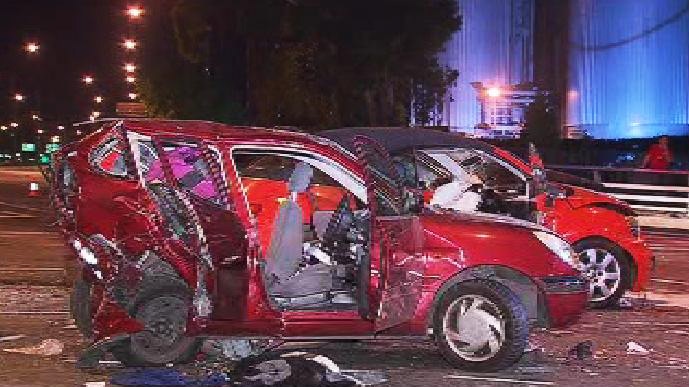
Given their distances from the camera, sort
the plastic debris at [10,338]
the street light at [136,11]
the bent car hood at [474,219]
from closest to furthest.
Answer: the bent car hood at [474,219]
the plastic debris at [10,338]
the street light at [136,11]

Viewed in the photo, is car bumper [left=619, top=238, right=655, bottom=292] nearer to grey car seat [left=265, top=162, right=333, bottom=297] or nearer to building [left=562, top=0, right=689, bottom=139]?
grey car seat [left=265, top=162, right=333, bottom=297]

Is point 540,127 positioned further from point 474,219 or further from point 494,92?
point 474,219

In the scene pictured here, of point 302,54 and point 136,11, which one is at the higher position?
point 136,11

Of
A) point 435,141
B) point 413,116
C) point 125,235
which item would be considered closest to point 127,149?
point 125,235

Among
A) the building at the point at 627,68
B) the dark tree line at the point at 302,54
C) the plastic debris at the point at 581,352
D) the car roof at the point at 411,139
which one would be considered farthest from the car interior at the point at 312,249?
the building at the point at 627,68

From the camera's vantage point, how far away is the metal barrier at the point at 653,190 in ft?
76.4

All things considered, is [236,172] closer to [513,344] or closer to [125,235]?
[125,235]

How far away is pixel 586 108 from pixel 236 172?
6277 centimetres

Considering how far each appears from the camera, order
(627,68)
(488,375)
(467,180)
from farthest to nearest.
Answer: (627,68), (467,180), (488,375)

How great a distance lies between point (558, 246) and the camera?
25.8 feet

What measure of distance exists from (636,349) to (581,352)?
580 mm

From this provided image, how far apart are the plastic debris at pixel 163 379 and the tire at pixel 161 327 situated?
16cm

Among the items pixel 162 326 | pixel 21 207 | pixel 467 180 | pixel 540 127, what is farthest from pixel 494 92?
pixel 162 326

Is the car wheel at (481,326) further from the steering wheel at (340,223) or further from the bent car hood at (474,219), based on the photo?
the steering wheel at (340,223)
